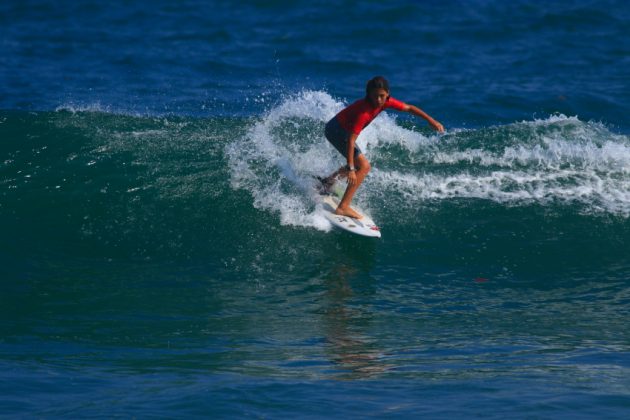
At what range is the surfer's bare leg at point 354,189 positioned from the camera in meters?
10.4

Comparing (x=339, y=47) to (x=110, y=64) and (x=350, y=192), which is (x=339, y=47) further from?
(x=350, y=192)

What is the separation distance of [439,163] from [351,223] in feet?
8.05

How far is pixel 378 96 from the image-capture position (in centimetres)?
981

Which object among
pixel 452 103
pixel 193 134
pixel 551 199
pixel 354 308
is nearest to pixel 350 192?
pixel 354 308

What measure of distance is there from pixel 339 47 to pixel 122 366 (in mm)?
13915

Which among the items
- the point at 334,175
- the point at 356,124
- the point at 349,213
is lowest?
the point at 349,213

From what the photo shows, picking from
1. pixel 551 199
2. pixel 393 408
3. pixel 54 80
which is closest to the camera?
pixel 393 408

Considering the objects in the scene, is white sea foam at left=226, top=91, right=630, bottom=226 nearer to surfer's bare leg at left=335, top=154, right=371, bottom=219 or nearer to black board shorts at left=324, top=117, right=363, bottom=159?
surfer's bare leg at left=335, top=154, right=371, bottom=219

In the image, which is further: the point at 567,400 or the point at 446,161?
the point at 446,161

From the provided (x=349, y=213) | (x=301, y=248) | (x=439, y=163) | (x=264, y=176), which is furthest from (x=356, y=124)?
(x=439, y=163)

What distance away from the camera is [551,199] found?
11602mm

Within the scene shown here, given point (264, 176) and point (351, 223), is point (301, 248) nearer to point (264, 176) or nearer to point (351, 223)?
point (351, 223)

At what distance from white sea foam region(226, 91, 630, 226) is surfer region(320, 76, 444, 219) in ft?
2.09

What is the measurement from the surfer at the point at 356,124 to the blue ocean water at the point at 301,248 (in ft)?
2.17
